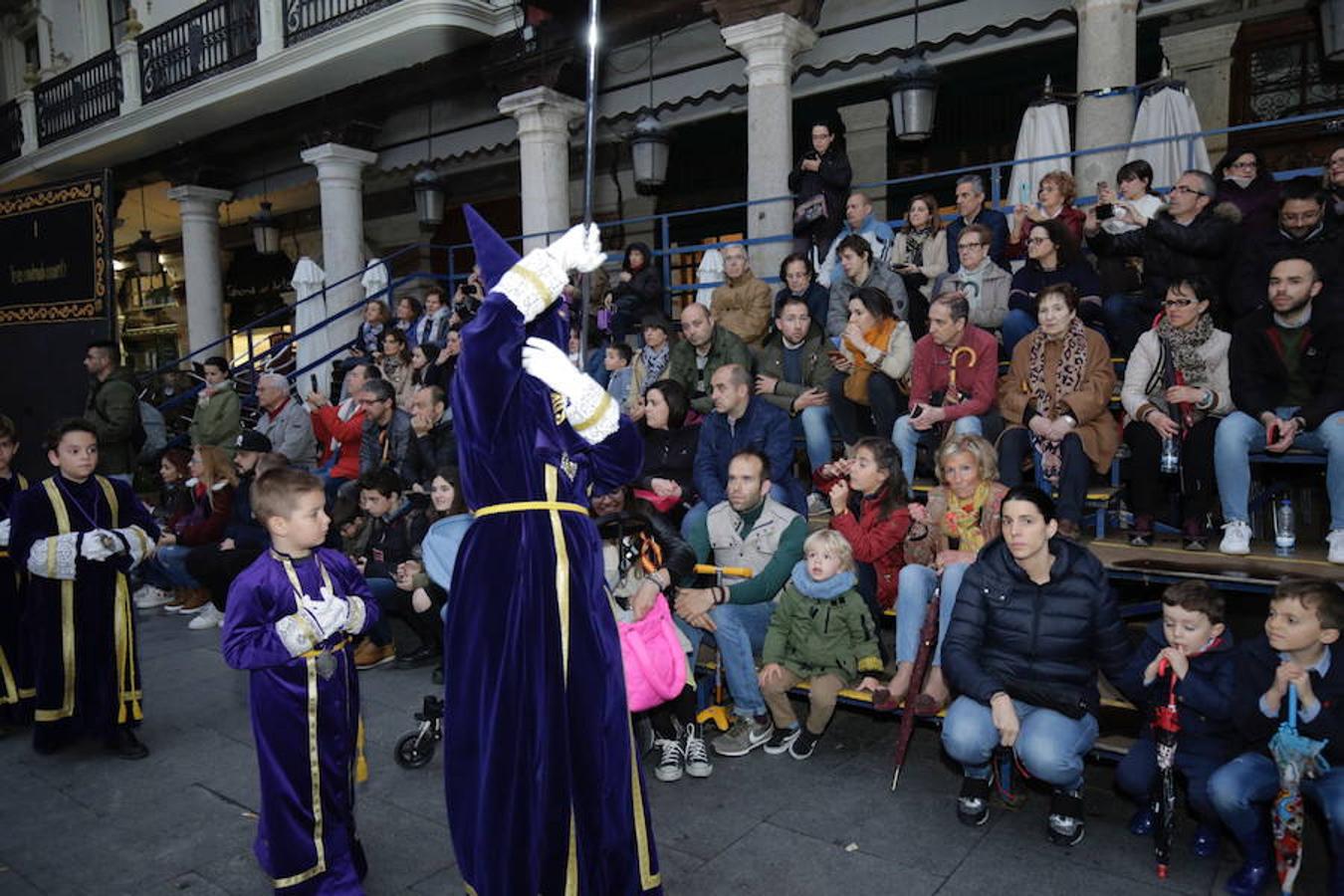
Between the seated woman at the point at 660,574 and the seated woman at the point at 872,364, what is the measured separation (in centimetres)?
240

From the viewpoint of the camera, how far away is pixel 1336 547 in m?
4.52

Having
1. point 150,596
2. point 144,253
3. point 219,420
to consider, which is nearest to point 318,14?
point 144,253

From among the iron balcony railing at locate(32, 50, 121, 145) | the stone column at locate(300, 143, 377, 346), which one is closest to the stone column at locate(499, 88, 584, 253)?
the stone column at locate(300, 143, 377, 346)

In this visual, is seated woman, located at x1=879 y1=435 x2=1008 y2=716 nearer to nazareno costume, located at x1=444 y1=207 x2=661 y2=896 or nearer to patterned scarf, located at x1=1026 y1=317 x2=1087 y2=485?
patterned scarf, located at x1=1026 y1=317 x2=1087 y2=485

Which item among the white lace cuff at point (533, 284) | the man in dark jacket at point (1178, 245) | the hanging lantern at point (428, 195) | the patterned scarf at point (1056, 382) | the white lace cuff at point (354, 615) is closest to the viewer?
the white lace cuff at point (533, 284)

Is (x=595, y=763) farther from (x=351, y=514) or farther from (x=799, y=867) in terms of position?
(x=351, y=514)

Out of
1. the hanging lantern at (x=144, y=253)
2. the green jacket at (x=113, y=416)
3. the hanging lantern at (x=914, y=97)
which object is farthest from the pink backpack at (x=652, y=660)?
the hanging lantern at (x=144, y=253)

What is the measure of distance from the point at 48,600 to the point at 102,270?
194 cm

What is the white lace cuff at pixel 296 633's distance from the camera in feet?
10.8

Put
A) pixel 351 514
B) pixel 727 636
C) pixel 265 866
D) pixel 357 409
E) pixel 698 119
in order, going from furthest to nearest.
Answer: pixel 698 119, pixel 357 409, pixel 351 514, pixel 727 636, pixel 265 866

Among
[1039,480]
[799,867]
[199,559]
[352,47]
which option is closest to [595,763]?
[799,867]

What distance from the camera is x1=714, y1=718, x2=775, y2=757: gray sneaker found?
468 centimetres

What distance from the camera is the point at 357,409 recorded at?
8828 mm

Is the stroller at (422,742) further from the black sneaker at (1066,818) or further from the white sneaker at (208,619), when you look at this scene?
the white sneaker at (208,619)
